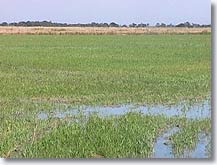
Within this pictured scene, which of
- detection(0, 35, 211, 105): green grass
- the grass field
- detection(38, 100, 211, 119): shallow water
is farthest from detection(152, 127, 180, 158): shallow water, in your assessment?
detection(0, 35, 211, 105): green grass

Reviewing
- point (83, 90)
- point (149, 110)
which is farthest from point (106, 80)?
point (149, 110)

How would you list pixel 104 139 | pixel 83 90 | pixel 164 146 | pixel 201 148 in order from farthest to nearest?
pixel 83 90
pixel 164 146
pixel 104 139
pixel 201 148

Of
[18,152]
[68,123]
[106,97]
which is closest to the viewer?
[18,152]

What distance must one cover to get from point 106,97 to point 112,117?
245 centimetres

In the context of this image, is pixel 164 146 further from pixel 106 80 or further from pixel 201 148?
pixel 106 80

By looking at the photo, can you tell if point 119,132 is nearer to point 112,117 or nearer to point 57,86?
point 112,117

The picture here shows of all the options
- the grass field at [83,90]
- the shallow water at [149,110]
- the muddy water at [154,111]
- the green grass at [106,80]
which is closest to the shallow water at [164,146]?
the muddy water at [154,111]

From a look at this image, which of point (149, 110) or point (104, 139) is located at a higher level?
point (104, 139)

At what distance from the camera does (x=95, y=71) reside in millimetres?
16266

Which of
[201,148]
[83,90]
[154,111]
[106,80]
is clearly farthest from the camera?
[106,80]

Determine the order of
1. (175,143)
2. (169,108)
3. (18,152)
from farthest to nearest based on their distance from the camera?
1. (169,108)
2. (175,143)
3. (18,152)

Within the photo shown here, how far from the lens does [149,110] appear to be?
370 inches

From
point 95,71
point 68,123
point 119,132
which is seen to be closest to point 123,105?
point 68,123

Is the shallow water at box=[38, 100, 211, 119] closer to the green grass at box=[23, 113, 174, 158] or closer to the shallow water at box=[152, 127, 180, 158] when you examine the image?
the green grass at box=[23, 113, 174, 158]
